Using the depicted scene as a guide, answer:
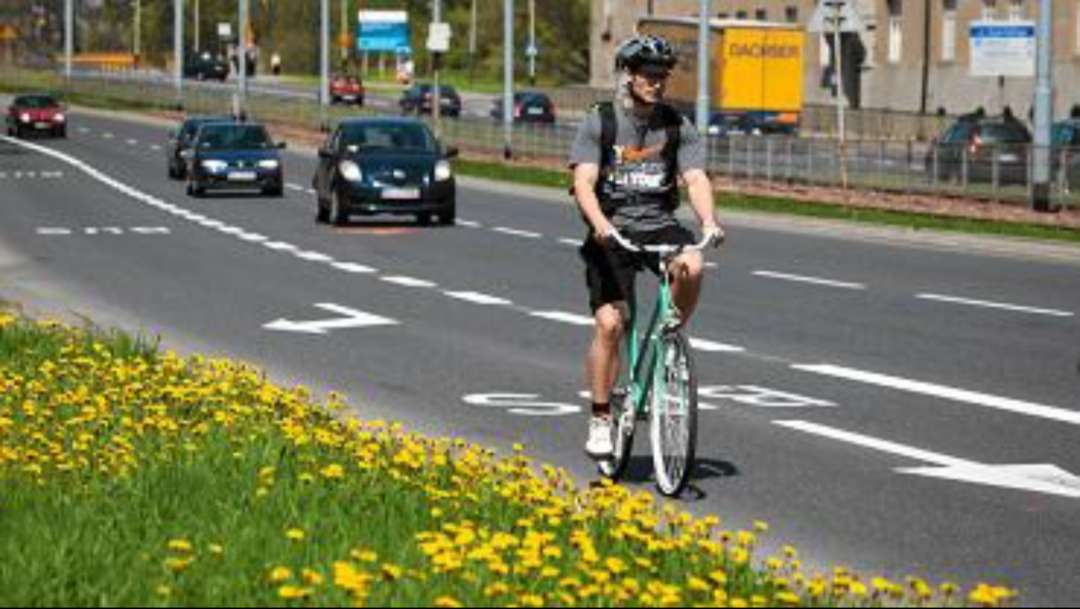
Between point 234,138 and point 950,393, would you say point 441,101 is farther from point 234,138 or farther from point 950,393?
point 950,393

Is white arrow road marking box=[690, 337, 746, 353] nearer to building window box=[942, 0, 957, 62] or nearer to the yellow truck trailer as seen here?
the yellow truck trailer

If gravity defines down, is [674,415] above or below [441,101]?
above

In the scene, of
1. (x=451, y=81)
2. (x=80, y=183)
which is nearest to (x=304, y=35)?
(x=451, y=81)

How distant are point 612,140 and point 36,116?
7572 centimetres

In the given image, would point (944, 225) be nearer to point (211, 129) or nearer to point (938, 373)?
point (211, 129)

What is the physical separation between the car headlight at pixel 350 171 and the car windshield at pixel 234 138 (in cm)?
1125

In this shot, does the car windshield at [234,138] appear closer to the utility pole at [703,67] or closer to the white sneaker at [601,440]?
the utility pole at [703,67]

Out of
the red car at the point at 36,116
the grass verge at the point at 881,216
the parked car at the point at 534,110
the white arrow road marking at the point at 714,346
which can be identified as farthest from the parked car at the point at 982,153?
the parked car at the point at 534,110

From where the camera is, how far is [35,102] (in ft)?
277

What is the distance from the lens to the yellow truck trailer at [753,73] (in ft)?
242

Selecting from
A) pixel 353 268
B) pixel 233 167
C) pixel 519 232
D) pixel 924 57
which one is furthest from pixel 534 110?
pixel 353 268

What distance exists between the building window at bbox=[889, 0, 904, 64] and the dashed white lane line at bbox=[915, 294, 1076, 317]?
71645 millimetres

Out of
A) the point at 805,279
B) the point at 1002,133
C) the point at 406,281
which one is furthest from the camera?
the point at 1002,133

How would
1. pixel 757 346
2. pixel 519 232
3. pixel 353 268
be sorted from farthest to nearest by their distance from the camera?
pixel 519 232 → pixel 353 268 → pixel 757 346
